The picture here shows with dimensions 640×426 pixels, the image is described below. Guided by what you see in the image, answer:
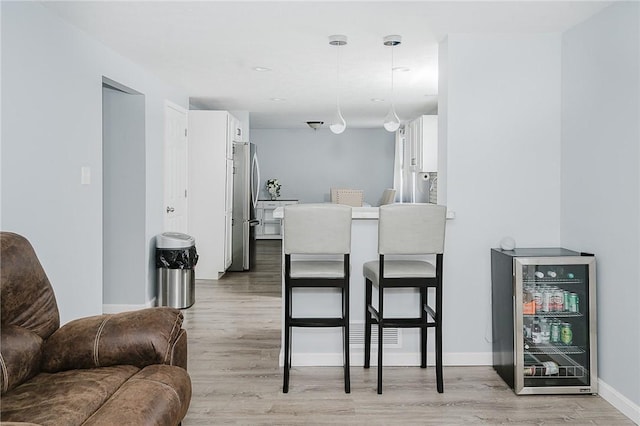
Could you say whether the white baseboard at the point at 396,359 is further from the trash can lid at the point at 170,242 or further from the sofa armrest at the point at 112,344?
the trash can lid at the point at 170,242

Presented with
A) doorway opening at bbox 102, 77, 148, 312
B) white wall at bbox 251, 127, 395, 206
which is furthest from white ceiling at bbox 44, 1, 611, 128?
white wall at bbox 251, 127, 395, 206

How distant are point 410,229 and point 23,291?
2.08 m

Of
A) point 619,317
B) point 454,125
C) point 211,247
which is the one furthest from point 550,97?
point 211,247

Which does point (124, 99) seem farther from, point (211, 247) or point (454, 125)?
point (454, 125)

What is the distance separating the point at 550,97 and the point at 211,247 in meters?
4.62

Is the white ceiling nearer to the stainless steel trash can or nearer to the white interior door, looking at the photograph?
the white interior door

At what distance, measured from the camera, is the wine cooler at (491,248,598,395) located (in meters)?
3.33

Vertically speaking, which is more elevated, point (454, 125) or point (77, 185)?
point (454, 125)

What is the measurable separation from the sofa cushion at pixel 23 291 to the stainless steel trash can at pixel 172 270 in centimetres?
314

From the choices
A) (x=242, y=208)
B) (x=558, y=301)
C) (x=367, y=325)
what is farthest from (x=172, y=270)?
(x=558, y=301)

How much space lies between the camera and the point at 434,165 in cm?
713

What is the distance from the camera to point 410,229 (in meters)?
3.37

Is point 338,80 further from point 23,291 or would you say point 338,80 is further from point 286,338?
point 23,291

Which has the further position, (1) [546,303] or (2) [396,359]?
(2) [396,359]
